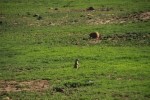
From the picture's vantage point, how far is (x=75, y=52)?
22781mm

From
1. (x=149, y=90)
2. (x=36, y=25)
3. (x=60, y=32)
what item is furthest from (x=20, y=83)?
(x=36, y=25)

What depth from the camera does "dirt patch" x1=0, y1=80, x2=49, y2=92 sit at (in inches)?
685

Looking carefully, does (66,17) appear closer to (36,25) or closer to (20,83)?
(36,25)

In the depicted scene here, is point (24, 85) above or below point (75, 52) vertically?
below

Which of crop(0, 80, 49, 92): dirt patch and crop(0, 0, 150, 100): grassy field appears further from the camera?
crop(0, 80, 49, 92): dirt patch

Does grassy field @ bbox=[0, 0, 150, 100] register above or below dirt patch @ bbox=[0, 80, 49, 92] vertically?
above

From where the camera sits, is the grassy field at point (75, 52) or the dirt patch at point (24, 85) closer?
the grassy field at point (75, 52)

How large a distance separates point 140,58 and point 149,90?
Answer: 4.95 meters

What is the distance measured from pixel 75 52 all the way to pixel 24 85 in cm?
555

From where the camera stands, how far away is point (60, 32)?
28.1 m

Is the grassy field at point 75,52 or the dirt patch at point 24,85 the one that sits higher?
the grassy field at point 75,52

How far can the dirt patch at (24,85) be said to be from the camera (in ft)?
57.1

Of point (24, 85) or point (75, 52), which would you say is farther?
point (75, 52)

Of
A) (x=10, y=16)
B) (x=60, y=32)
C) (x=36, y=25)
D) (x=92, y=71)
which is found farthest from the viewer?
(x=10, y=16)
